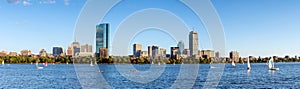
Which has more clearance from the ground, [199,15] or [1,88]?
[199,15]

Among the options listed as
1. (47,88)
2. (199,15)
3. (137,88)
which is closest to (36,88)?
(47,88)

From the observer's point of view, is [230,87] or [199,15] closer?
[199,15]

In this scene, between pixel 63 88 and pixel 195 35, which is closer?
pixel 63 88

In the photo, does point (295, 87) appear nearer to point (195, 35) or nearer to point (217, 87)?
point (217, 87)

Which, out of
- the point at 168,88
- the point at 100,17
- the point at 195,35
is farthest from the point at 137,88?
the point at 195,35

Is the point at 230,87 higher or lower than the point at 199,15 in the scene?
lower

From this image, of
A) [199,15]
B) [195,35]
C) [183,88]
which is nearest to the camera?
[199,15]

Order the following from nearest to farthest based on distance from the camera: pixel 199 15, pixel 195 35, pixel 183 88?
pixel 199 15, pixel 183 88, pixel 195 35

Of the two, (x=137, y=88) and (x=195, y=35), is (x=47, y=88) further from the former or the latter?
(x=195, y=35)
